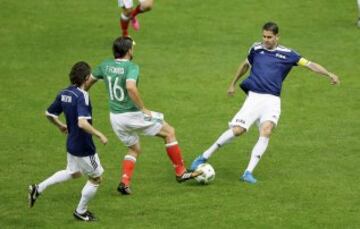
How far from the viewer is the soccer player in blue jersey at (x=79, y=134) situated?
1142 centimetres

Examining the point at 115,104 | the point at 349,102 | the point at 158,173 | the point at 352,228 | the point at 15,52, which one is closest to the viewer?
the point at 352,228

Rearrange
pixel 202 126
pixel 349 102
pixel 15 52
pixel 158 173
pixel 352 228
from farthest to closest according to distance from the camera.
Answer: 1. pixel 15 52
2. pixel 349 102
3. pixel 202 126
4. pixel 158 173
5. pixel 352 228

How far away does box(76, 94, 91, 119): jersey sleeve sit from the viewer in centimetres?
1131

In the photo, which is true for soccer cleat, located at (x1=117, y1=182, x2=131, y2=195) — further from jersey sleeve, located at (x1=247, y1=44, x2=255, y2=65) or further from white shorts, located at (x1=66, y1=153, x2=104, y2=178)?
jersey sleeve, located at (x1=247, y1=44, x2=255, y2=65)

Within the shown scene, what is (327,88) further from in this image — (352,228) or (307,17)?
(352,228)

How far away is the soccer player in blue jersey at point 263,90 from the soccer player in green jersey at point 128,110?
A: 3.09ft

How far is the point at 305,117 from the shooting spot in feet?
58.1

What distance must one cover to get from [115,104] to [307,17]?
44.6ft

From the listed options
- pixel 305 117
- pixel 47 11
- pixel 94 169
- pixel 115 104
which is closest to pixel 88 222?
pixel 94 169

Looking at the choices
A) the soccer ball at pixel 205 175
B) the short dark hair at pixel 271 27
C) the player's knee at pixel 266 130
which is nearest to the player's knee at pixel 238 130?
Answer: the player's knee at pixel 266 130

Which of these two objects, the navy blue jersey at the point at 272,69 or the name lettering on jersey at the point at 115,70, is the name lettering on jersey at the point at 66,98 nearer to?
the name lettering on jersey at the point at 115,70

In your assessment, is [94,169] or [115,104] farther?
[115,104]

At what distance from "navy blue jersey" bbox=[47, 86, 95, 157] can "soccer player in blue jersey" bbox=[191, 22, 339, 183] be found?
2.98m

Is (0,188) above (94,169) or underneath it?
underneath
